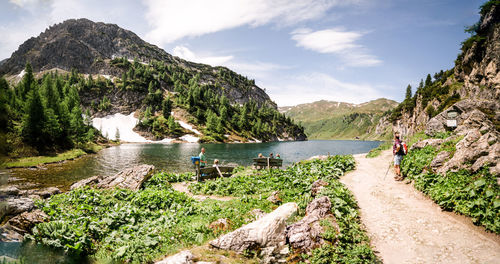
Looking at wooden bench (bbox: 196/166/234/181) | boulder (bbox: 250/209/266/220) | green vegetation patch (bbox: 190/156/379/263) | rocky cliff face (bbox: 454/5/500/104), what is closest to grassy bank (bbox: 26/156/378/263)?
green vegetation patch (bbox: 190/156/379/263)

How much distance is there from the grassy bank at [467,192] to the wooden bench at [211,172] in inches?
625

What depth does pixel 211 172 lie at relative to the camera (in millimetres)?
22750

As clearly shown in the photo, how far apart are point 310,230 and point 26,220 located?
11.9 metres

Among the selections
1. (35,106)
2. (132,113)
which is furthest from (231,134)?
(35,106)

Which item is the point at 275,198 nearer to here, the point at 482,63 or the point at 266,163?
the point at 266,163

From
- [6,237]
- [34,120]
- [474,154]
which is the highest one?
[34,120]

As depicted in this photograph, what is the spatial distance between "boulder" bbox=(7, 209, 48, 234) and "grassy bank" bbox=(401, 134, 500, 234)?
61.0ft

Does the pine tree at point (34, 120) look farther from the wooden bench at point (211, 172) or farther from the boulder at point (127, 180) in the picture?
the wooden bench at point (211, 172)

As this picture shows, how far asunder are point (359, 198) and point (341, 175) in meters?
5.99

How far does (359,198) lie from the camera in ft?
46.6

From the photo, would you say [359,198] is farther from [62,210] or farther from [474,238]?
[62,210]

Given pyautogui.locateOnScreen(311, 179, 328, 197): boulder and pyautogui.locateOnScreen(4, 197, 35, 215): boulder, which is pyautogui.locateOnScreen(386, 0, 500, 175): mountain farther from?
pyautogui.locateOnScreen(4, 197, 35, 215): boulder

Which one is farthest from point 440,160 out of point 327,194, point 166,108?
point 166,108

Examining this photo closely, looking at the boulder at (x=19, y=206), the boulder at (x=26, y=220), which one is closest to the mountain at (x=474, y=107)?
the boulder at (x=26, y=220)
